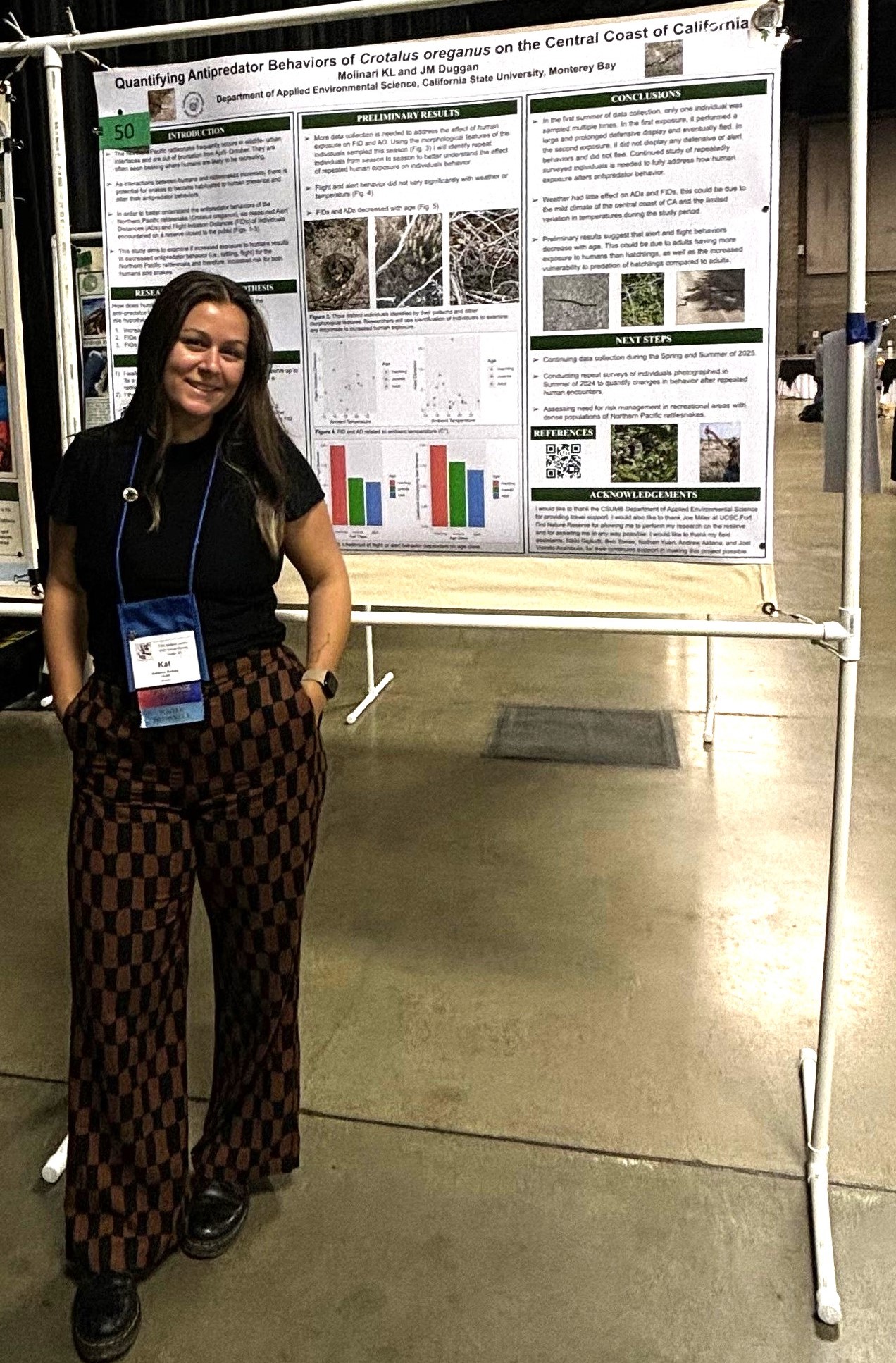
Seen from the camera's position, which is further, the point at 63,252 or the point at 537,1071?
the point at 537,1071

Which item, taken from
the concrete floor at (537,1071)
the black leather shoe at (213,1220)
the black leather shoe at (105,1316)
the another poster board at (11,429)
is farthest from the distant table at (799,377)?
the black leather shoe at (105,1316)

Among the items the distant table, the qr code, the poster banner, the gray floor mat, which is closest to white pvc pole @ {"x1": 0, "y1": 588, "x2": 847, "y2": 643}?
the poster banner

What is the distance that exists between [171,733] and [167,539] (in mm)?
262

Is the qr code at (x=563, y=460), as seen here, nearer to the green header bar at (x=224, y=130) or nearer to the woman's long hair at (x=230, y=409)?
the woman's long hair at (x=230, y=409)

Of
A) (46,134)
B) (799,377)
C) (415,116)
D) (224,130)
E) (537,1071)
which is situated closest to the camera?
(415,116)

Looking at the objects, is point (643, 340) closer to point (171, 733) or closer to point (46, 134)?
point (171, 733)

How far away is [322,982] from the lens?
254 centimetres

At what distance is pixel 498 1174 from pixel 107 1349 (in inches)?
26.5

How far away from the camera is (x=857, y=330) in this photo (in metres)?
1.60

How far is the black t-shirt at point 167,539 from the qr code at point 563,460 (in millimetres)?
456

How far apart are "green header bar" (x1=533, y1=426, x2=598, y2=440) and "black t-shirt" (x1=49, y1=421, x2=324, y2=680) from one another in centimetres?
45

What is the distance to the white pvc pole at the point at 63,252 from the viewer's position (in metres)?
1.85

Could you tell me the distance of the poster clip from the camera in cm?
160

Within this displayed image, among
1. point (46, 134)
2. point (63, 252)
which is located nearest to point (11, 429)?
point (63, 252)
